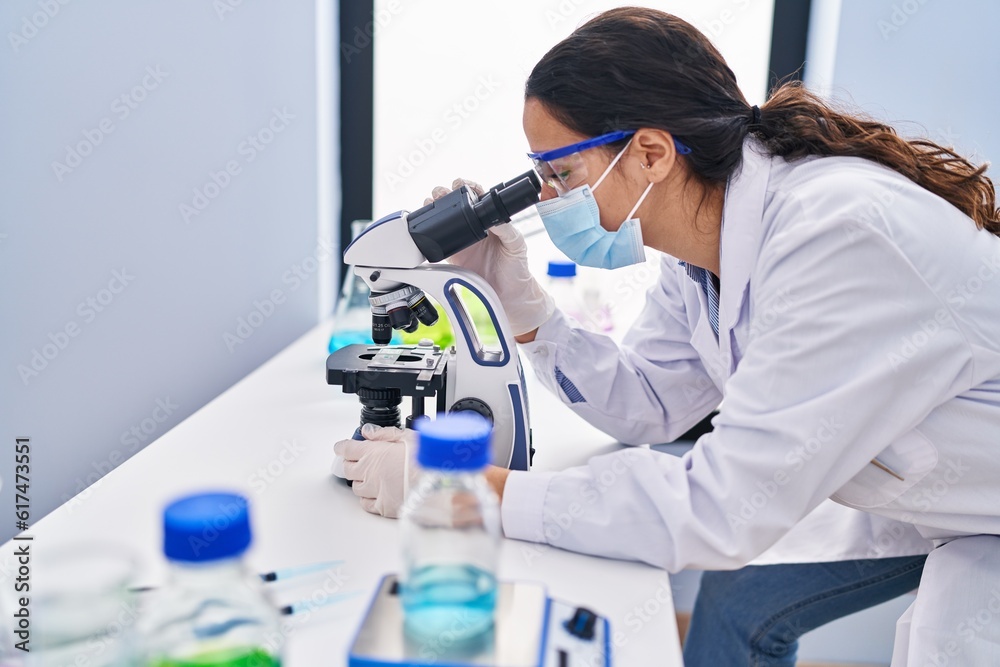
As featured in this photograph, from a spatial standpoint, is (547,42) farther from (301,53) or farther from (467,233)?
(467,233)

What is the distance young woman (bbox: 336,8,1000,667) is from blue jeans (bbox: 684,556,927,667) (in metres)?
0.01

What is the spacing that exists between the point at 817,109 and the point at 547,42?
110cm

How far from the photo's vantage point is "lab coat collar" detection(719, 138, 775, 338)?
3.65ft

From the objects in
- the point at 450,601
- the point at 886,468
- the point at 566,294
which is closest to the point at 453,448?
the point at 450,601

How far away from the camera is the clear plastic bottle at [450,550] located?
0.60 meters

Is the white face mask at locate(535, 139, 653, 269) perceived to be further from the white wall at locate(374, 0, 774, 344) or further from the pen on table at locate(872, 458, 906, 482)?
the white wall at locate(374, 0, 774, 344)

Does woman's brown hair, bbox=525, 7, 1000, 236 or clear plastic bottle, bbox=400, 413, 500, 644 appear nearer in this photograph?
clear plastic bottle, bbox=400, 413, 500, 644

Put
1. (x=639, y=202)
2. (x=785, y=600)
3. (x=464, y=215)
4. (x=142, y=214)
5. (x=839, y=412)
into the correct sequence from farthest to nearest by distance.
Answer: (x=142, y=214)
(x=785, y=600)
(x=639, y=202)
(x=464, y=215)
(x=839, y=412)

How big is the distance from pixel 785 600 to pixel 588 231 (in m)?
0.72

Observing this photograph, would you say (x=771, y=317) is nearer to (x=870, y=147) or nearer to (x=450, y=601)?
(x=870, y=147)

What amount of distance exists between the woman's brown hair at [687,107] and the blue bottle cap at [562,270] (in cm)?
66

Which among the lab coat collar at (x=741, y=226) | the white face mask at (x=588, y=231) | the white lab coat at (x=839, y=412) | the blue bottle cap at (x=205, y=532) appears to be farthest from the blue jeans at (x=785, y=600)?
the blue bottle cap at (x=205, y=532)

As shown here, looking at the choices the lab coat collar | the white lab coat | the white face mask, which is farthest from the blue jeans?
the white face mask

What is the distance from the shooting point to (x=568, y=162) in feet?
3.93
